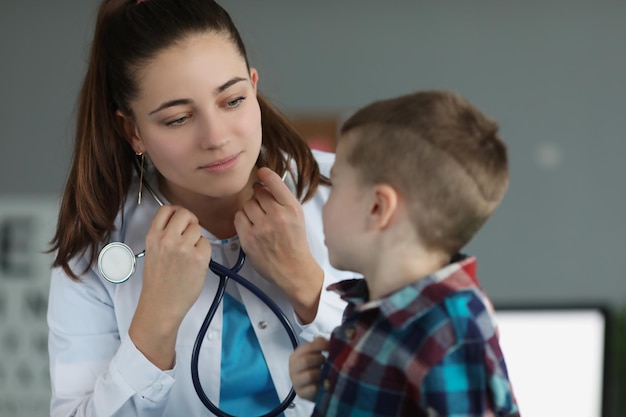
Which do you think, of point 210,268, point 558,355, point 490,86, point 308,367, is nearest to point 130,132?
point 210,268

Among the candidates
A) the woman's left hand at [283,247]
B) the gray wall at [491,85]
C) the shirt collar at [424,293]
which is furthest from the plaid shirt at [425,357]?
the gray wall at [491,85]

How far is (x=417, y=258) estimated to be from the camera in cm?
93

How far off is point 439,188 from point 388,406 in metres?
0.24

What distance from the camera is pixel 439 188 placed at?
0.90 m

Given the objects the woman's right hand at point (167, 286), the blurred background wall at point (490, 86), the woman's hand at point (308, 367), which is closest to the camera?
the woman's hand at point (308, 367)

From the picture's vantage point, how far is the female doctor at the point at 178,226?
1226mm

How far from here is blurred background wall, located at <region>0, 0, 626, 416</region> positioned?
3662mm

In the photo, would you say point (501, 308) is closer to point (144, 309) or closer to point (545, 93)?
point (144, 309)

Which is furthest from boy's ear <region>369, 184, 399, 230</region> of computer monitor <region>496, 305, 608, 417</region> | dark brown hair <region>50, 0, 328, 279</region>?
computer monitor <region>496, 305, 608, 417</region>

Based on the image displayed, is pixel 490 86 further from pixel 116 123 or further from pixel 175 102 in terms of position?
pixel 175 102

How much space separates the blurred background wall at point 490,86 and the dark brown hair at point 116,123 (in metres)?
2.23

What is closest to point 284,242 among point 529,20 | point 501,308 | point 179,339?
point 179,339

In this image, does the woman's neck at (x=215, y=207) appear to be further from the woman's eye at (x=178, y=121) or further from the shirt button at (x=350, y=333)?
the shirt button at (x=350, y=333)

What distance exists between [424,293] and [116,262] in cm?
57
